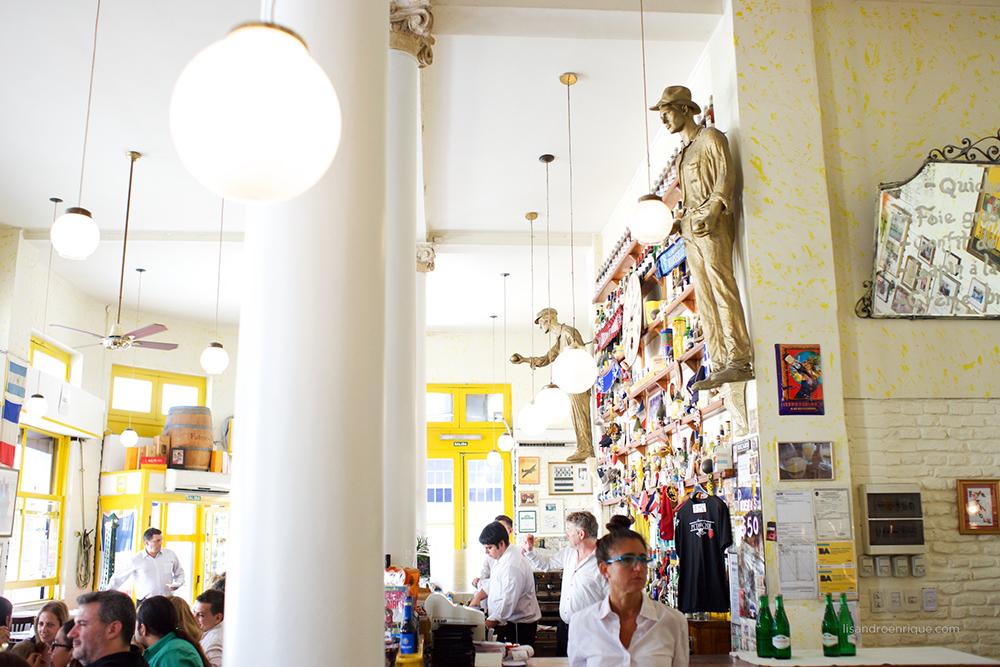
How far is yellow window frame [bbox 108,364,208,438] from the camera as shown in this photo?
13727 mm

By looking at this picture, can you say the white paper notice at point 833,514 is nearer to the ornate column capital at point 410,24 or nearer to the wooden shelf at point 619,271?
the wooden shelf at point 619,271

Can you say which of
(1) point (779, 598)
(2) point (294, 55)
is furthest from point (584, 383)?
(2) point (294, 55)

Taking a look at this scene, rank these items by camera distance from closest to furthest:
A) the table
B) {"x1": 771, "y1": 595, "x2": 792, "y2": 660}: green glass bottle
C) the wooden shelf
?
Answer: the table, {"x1": 771, "y1": 595, "x2": 792, "y2": 660}: green glass bottle, the wooden shelf

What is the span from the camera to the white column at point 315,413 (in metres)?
2.11

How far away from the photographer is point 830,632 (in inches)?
171

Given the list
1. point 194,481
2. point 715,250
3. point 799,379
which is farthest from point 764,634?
point 194,481

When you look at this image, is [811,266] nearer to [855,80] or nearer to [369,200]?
[855,80]

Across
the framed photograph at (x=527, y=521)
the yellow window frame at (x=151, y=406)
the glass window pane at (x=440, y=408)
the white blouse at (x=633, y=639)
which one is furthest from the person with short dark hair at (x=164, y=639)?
the glass window pane at (x=440, y=408)

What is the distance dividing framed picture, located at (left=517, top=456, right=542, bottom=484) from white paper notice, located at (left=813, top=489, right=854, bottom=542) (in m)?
10.7

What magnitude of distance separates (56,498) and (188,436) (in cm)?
204

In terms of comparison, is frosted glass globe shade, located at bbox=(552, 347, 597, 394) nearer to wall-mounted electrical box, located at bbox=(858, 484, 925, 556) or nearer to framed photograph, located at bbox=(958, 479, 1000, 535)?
wall-mounted electrical box, located at bbox=(858, 484, 925, 556)

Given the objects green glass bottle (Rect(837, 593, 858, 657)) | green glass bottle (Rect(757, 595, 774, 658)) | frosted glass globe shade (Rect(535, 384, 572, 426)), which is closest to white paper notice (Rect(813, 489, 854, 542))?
green glass bottle (Rect(837, 593, 858, 657))

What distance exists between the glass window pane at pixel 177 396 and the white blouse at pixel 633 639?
41.6 ft

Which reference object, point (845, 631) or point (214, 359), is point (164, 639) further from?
point (214, 359)
